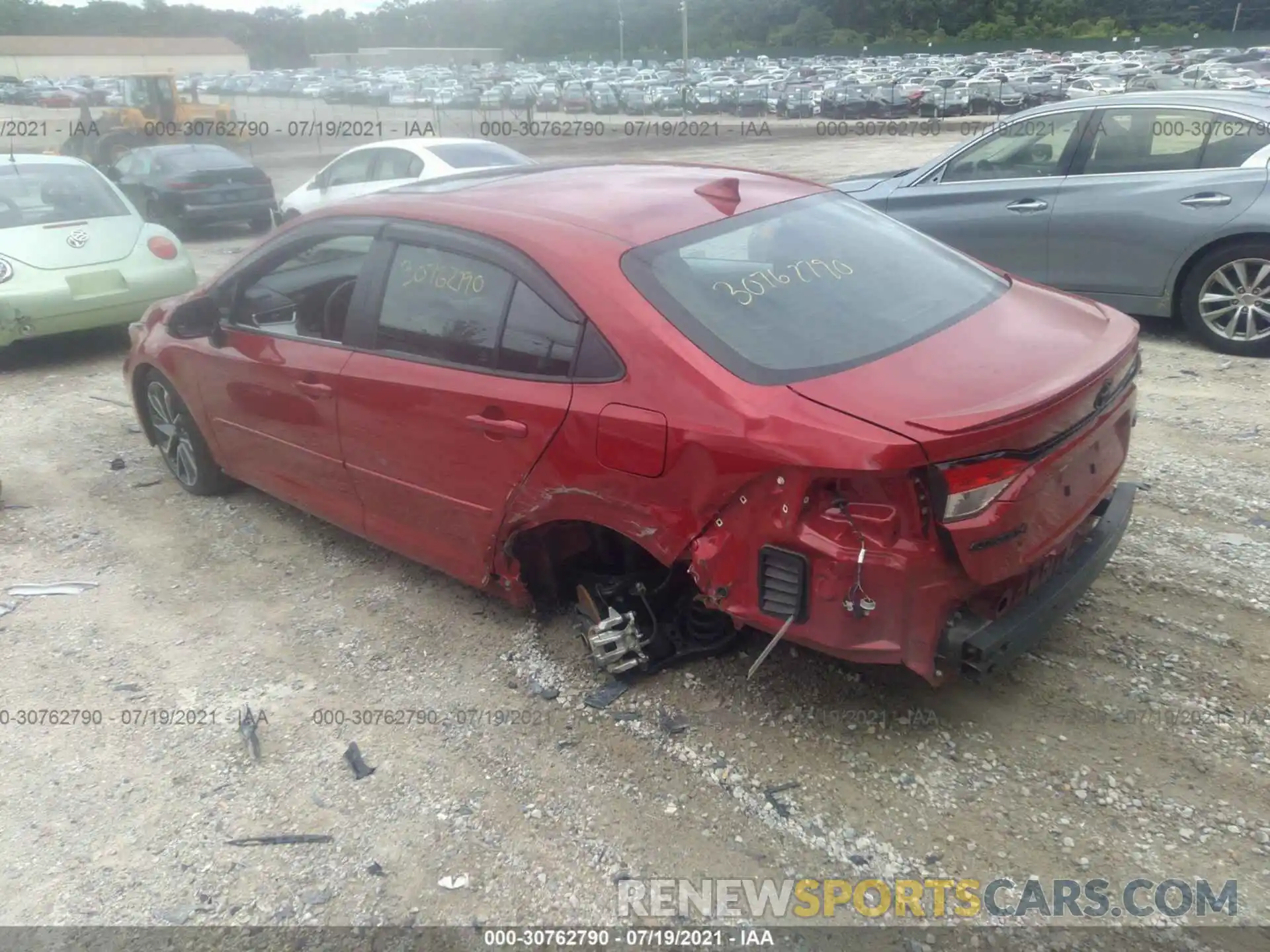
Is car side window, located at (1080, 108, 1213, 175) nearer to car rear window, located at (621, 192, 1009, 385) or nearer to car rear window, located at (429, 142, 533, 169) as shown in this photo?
car rear window, located at (621, 192, 1009, 385)

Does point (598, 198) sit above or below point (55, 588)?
above

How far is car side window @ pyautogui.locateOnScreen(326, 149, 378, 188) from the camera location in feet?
37.3

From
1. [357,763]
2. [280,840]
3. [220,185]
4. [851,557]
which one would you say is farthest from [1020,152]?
[220,185]

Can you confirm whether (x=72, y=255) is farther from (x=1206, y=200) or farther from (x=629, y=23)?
(x=629, y=23)

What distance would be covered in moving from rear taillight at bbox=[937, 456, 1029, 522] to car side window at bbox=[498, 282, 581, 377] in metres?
1.20

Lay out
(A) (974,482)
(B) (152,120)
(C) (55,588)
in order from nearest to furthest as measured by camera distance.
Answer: (A) (974,482) < (C) (55,588) < (B) (152,120)

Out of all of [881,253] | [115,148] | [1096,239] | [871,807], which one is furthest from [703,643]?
[115,148]

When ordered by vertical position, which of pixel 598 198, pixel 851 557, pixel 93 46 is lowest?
pixel 851 557

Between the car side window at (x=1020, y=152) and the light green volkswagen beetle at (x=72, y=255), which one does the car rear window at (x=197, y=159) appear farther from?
the car side window at (x=1020, y=152)

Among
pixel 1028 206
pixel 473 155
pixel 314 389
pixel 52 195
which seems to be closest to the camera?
pixel 314 389

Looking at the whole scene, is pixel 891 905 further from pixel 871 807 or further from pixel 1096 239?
pixel 1096 239

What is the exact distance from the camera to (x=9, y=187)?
7.86 m

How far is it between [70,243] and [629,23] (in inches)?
3656

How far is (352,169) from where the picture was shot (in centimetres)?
1166
